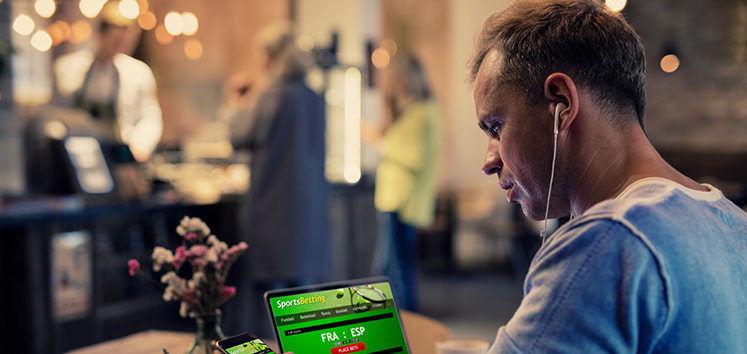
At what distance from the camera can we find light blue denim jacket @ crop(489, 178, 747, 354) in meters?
0.71

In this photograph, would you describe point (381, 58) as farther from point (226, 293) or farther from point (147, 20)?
point (226, 293)

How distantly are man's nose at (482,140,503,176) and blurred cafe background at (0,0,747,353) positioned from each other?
5.06 ft

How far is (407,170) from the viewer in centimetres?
439

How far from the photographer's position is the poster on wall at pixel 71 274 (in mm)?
3050

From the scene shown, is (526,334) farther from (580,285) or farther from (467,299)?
(467,299)

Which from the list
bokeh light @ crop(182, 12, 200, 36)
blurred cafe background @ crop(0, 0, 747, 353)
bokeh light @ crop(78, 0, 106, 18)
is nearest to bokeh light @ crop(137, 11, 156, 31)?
blurred cafe background @ crop(0, 0, 747, 353)

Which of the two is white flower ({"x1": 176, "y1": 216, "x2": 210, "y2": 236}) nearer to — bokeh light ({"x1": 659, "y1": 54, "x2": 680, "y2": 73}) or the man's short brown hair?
the man's short brown hair

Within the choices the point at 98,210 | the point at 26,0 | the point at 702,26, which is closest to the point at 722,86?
the point at 702,26

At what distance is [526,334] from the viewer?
75 centimetres

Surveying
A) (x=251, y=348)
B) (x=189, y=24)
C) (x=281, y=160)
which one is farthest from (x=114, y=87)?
(x=251, y=348)

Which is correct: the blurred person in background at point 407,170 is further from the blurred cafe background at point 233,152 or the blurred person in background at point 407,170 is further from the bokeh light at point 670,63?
the bokeh light at point 670,63

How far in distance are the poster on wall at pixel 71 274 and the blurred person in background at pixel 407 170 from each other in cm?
193

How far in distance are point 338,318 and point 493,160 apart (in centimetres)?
→ 39

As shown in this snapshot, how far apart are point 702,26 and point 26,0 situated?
5.42m
